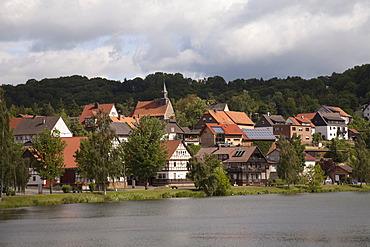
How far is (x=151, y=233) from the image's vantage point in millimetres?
44312

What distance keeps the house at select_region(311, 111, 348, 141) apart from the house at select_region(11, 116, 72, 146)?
7337 cm

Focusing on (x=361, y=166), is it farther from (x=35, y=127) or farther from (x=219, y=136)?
(x=35, y=127)

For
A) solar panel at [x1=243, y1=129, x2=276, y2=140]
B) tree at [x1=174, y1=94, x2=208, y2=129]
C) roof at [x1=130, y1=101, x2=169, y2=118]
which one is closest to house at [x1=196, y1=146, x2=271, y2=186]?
solar panel at [x1=243, y1=129, x2=276, y2=140]

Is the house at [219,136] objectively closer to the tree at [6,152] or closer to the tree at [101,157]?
the tree at [101,157]

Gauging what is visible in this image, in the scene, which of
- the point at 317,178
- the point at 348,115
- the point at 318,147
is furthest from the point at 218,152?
the point at 348,115

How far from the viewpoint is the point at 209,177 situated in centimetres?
8325

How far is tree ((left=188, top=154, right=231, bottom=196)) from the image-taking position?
8369 cm

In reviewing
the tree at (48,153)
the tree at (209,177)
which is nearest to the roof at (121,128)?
the tree at (209,177)

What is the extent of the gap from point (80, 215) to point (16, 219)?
6755mm

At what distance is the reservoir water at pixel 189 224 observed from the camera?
39.9 m

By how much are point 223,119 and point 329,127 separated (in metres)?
34.0

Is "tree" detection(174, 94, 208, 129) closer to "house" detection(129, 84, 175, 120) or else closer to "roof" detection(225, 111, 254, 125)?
"house" detection(129, 84, 175, 120)

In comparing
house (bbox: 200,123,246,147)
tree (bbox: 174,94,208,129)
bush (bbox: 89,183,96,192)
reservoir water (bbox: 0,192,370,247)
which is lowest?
reservoir water (bbox: 0,192,370,247)

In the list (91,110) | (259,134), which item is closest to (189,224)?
(259,134)
